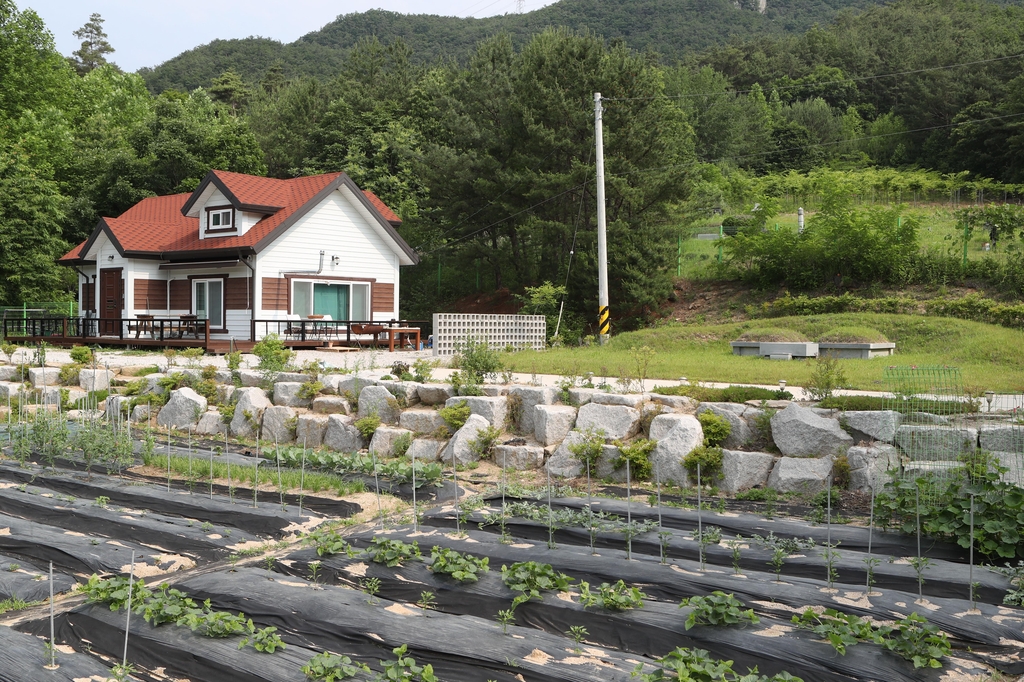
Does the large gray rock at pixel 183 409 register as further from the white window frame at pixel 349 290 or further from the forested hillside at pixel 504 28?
the forested hillside at pixel 504 28

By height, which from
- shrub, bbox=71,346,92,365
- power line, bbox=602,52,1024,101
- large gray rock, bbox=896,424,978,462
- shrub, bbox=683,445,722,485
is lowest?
shrub, bbox=683,445,722,485

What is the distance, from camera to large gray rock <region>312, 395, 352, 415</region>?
11414mm

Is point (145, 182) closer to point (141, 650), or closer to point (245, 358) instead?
point (245, 358)

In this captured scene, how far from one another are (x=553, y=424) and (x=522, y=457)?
529 millimetres

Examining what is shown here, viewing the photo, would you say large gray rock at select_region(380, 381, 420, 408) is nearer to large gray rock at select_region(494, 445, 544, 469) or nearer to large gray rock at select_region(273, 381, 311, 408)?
large gray rock at select_region(273, 381, 311, 408)

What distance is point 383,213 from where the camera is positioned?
25938 mm

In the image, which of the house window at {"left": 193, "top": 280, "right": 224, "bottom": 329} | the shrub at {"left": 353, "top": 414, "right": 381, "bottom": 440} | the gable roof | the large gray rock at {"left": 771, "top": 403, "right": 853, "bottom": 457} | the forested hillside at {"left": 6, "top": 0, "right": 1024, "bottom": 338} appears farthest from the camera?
the forested hillside at {"left": 6, "top": 0, "right": 1024, "bottom": 338}

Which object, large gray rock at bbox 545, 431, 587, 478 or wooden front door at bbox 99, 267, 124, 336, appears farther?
wooden front door at bbox 99, 267, 124, 336

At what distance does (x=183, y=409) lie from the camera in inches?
498

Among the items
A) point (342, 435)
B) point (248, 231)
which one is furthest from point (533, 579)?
point (248, 231)

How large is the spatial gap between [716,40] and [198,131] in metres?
56.4

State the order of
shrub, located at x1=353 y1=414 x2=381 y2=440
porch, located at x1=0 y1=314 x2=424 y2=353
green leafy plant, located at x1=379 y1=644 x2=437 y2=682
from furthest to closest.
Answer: porch, located at x1=0 y1=314 x2=424 y2=353
shrub, located at x1=353 y1=414 x2=381 y2=440
green leafy plant, located at x1=379 y1=644 x2=437 y2=682

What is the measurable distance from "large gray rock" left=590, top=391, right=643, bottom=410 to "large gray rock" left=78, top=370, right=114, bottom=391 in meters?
9.10

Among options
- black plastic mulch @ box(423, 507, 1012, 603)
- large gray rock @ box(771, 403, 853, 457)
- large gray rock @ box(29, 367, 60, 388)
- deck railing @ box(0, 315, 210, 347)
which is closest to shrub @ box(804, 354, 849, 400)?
large gray rock @ box(771, 403, 853, 457)
